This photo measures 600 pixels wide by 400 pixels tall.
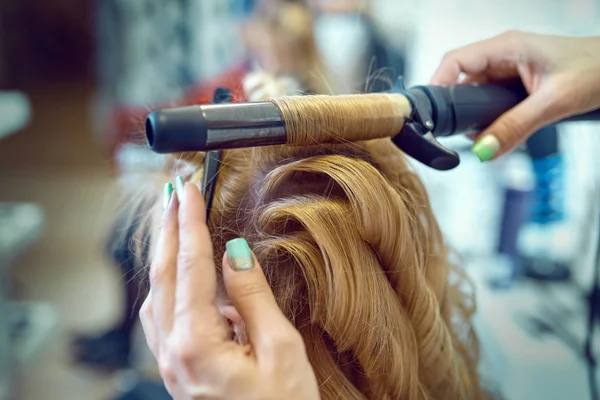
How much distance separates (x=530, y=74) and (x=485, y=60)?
61mm

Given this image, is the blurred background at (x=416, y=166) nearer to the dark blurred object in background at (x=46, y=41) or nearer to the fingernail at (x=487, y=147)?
the fingernail at (x=487, y=147)

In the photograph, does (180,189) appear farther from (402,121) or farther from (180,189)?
(402,121)

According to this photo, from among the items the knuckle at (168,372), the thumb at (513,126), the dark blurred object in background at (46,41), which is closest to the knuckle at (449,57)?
the thumb at (513,126)

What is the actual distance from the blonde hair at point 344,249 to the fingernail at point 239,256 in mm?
78

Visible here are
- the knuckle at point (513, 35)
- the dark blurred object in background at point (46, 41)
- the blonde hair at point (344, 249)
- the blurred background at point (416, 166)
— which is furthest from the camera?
the dark blurred object in background at point (46, 41)

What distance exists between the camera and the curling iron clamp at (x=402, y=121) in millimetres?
383

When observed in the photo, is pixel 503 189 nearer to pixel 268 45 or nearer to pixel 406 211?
pixel 268 45

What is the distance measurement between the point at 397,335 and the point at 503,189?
1476 mm

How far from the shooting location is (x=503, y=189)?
1.86 meters

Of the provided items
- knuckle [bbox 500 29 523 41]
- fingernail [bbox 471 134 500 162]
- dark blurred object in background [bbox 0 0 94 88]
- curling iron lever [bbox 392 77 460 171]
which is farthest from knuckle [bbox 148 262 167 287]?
dark blurred object in background [bbox 0 0 94 88]

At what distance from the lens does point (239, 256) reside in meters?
0.42

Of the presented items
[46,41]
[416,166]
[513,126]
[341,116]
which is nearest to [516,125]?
[513,126]

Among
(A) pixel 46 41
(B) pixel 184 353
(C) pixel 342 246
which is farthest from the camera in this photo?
(A) pixel 46 41

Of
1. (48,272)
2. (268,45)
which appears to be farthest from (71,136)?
(268,45)
